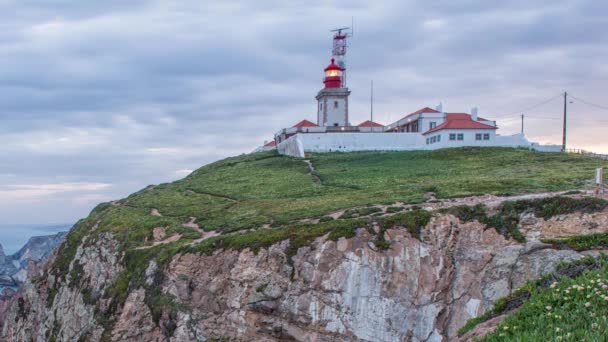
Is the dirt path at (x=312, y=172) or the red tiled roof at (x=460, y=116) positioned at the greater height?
the red tiled roof at (x=460, y=116)

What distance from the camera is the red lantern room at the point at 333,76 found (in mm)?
66312

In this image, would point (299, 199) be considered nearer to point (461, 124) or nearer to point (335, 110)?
point (461, 124)

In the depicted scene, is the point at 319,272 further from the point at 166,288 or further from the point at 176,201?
the point at 176,201

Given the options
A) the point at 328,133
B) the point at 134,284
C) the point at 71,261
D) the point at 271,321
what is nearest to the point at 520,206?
the point at 271,321

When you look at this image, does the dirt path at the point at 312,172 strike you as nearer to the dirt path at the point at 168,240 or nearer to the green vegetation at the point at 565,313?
the dirt path at the point at 168,240

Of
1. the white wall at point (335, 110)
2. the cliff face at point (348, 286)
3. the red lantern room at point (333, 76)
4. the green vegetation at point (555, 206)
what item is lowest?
the cliff face at point (348, 286)

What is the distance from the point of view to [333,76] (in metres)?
66.6

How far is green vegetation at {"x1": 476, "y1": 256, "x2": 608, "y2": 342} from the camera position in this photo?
8.48 meters

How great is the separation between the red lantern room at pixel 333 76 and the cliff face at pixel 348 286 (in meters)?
43.2

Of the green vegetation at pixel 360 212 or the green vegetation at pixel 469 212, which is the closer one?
the green vegetation at pixel 469 212

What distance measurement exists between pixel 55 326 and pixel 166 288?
11159 millimetres

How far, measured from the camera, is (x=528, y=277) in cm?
1962

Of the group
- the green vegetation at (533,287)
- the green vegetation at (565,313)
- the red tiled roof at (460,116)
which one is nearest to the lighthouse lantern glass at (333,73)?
the red tiled roof at (460,116)

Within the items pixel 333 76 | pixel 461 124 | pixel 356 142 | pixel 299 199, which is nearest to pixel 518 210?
pixel 299 199
